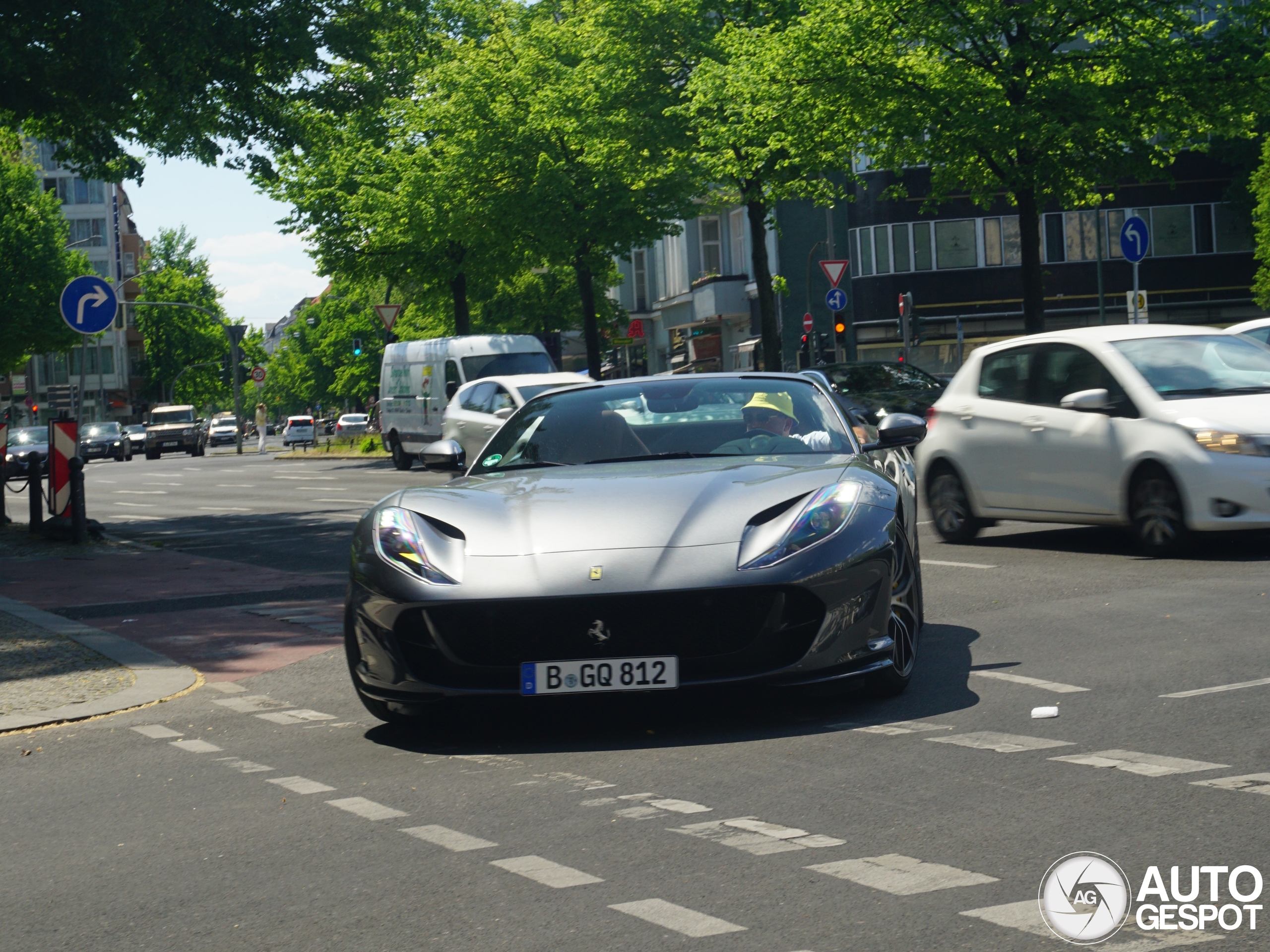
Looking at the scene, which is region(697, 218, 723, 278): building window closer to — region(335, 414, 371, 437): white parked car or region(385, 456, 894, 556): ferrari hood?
region(335, 414, 371, 437): white parked car

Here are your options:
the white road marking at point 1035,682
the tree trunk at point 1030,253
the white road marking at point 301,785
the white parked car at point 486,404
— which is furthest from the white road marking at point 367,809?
the tree trunk at point 1030,253

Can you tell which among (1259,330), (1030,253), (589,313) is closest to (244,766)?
(1259,330)

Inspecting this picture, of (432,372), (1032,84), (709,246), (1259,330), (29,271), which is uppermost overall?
(709,246)

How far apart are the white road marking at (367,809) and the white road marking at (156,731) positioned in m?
1.75

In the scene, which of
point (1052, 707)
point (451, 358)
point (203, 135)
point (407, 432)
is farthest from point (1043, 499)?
point (407, 432)

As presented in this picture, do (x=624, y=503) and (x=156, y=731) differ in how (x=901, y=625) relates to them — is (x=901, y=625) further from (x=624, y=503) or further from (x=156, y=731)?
(x=156, y=731)

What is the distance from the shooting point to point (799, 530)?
595 centimetres

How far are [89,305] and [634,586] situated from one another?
12862 mm

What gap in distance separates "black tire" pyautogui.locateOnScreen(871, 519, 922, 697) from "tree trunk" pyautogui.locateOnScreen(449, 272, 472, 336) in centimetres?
3717

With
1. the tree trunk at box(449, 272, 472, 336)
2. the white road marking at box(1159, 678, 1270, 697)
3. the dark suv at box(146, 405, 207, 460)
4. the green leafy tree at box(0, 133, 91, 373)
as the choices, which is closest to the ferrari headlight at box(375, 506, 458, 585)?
the white road marking at box(1159, 678, 1270, 697)

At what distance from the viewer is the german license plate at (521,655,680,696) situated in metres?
5.75

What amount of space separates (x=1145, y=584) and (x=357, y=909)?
6.79 m

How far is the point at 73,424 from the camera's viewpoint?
17125mm

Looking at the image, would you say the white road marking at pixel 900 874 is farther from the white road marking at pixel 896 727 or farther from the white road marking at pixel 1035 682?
the white road marking at pixel 1035 682
